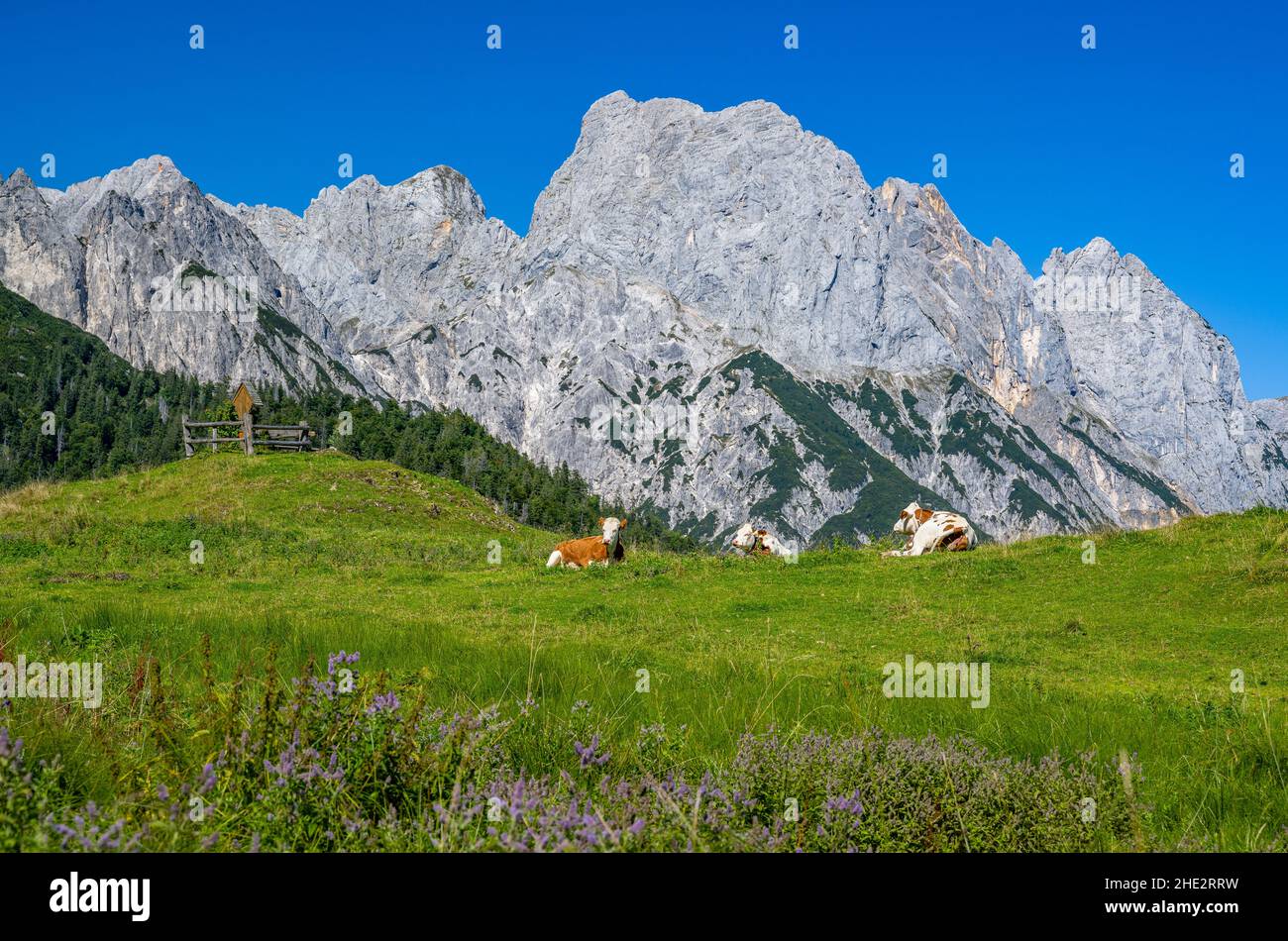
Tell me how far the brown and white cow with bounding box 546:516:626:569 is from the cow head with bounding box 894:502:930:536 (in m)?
9.62

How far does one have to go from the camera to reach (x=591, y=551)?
27.9 metres

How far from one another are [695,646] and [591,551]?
567 inches

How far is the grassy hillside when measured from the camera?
18.8 feet

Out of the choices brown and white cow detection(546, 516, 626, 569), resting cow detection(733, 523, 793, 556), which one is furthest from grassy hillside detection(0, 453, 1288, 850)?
resting cow detection(733, 523, 793, 556)

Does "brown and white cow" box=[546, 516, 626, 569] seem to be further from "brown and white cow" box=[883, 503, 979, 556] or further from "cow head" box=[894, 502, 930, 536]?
"cow head" box=[894, 502, 930, 536]

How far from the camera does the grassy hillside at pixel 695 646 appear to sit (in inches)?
226

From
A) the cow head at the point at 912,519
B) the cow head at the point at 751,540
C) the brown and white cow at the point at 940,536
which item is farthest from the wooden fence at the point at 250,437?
the brown and white cow at the point at 940,536

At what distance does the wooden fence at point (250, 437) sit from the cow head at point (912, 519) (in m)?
28.3

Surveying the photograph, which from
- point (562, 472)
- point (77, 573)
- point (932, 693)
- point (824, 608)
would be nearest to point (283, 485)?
point (77, 573)

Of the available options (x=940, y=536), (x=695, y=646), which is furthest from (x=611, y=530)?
(x=695, y=646)

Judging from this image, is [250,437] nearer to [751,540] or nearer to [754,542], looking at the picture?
[751,540]

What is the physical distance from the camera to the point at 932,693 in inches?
374

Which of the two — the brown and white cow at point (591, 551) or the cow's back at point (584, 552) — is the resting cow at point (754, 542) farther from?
the cow's back at point (584, 552)
